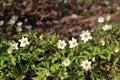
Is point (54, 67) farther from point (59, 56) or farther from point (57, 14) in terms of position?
point (57, 14)

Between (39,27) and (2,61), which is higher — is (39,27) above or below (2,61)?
below

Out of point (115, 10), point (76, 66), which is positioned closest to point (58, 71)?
point (76, 66)

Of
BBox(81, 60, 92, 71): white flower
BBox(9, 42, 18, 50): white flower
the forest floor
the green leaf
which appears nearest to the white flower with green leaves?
BBox(9, 42, 18, 50): white flower

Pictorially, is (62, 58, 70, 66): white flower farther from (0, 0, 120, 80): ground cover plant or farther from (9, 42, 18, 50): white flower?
(9, 42, 18, 50): white flower

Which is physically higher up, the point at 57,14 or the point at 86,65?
the point at 86,65

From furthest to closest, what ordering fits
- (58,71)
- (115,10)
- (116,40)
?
(115,10), (116,40), (58,71)

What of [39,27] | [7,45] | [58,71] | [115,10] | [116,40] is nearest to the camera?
[58,71]

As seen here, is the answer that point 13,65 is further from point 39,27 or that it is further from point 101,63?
point 39,27

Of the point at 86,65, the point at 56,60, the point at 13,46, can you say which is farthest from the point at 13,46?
the point at 86,65
